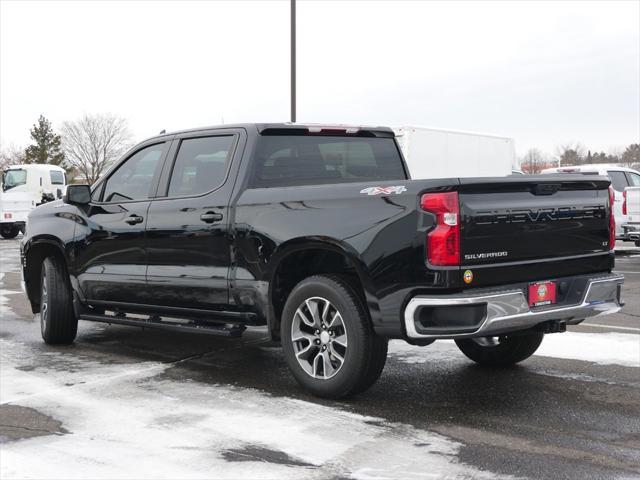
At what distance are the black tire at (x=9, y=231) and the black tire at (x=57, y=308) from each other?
2451 centimetres

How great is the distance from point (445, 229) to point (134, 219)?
9.63 feet

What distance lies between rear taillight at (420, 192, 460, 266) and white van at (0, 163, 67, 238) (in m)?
27.1

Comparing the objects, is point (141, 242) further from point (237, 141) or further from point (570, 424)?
point (570, 424)

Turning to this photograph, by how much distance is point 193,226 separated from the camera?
19.5 ft

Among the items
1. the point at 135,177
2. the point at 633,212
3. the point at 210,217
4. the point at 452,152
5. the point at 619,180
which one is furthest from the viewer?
the point at 452,152

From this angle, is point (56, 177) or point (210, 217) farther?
point (56, 177)

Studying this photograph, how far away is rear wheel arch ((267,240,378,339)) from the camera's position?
16.2ft

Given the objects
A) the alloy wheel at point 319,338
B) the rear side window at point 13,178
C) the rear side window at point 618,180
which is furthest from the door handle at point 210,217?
the rear side window at point 13,178

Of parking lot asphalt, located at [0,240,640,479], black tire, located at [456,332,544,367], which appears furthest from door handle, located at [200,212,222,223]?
black tire, located at [456,332,544,367]

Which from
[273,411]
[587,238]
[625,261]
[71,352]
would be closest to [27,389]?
[71,352]

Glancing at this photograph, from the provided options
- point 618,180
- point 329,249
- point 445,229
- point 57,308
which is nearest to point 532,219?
point 445,229

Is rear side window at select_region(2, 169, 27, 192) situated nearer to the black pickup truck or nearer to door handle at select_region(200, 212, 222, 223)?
the black pickup truck

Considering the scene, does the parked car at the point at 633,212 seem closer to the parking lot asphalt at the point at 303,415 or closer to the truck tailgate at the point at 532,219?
the parking lot asphalt at the point at 303,415

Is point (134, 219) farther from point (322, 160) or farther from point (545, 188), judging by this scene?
point (545, 188)
